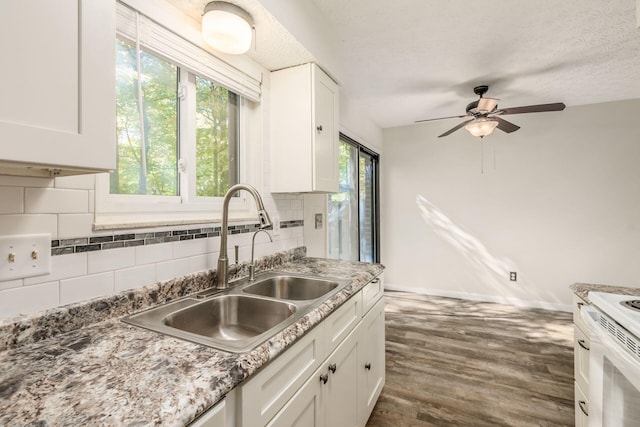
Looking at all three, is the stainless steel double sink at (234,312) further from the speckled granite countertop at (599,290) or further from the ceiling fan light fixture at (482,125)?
the ceiling fan light fixture at (482,125)

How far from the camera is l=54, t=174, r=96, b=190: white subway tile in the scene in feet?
2.88

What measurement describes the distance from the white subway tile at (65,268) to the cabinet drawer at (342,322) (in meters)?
0.82

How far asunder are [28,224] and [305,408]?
0.98m

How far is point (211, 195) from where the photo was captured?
4.99 ft

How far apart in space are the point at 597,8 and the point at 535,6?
395mm

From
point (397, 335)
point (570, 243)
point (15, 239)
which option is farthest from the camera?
point (570, 243)

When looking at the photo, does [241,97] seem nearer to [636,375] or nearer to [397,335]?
[636,375]

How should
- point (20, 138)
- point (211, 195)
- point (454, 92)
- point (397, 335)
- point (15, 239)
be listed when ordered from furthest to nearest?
1. point (454, 92)
2. point (397, 335)
3. point (211, 195)
4. point (15, 239)
5. point (20, 138)

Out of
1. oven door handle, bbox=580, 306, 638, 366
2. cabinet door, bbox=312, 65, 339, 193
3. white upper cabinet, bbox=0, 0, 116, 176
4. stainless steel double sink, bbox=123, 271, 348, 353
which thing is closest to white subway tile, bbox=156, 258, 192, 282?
stainless steel double sink, bbox=123, 271, 348, 353

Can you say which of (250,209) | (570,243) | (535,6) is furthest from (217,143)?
(570,243)

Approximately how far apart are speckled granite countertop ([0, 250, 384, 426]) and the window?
33 cm

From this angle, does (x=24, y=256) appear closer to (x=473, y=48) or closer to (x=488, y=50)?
(x=473, y=48)

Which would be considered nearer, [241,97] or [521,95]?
[241,97]

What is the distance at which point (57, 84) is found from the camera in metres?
0.59
